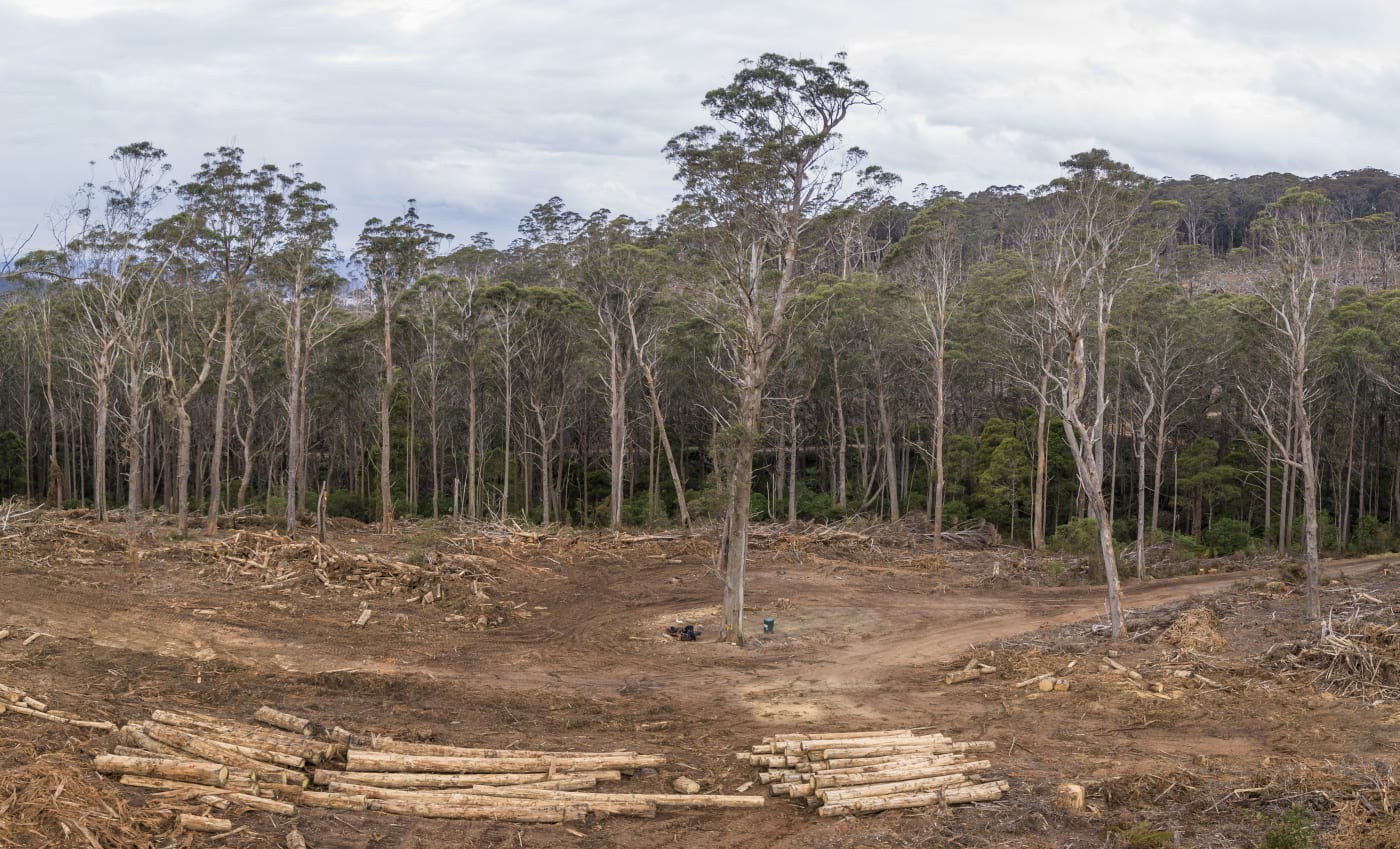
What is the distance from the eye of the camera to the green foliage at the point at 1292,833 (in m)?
8.15

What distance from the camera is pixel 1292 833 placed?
26.9 feet

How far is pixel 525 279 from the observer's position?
56.8 meters

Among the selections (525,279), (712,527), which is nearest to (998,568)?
(712,527)

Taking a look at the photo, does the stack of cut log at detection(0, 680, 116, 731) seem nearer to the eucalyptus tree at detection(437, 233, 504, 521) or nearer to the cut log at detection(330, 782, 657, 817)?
the cut log at detection(330, 782, 657, 817)

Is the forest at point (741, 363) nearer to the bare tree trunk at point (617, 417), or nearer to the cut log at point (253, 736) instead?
the bare tree trunk at point (617, 417)

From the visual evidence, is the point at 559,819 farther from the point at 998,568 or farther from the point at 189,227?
the point at 189,227

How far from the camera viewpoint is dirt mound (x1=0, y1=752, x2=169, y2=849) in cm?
789

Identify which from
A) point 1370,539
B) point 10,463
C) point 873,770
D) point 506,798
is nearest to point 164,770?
point 506,798

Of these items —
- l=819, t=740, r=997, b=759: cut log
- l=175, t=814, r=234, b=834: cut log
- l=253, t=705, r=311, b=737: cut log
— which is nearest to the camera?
l=175, t=814, r=234, b=834: cut log

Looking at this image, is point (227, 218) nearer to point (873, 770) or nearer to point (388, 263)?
point (388, 263)

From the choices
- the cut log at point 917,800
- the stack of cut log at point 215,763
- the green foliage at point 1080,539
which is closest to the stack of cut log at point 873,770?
the cut log at point 917,800

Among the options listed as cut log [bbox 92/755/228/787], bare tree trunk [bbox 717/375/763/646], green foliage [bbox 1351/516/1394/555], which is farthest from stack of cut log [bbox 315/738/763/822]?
green foliage [bbox 1351/516/1394/555]

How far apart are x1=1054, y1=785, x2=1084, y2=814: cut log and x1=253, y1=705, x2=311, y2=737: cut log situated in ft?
27.4

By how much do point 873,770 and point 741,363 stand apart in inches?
596
